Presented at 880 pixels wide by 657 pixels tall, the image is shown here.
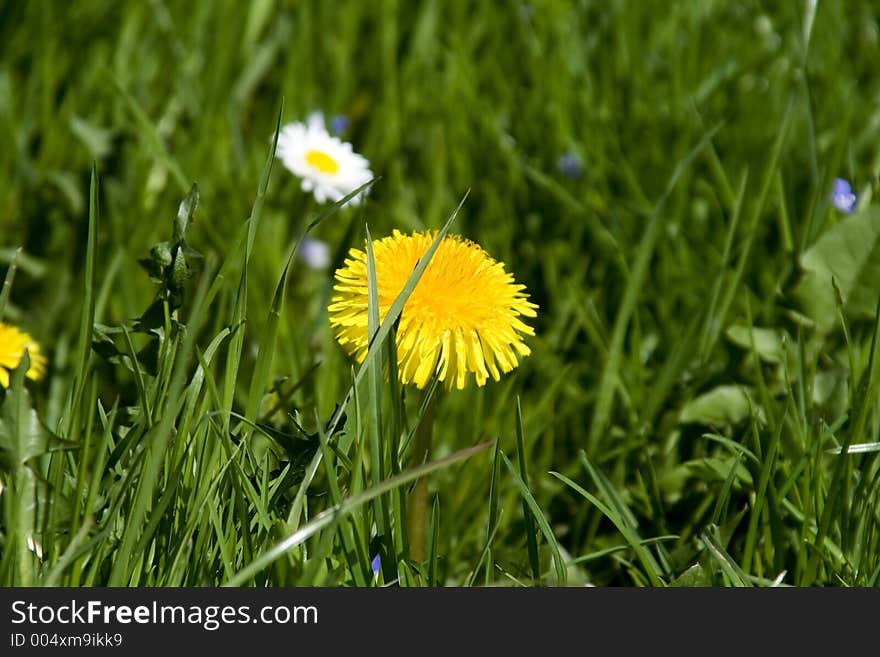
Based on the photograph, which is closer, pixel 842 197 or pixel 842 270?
pixel 842 270

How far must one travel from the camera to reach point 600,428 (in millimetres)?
1519

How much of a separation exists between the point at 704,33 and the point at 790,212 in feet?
2.69

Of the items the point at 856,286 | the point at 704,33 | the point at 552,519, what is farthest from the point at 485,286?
the point at 704,33

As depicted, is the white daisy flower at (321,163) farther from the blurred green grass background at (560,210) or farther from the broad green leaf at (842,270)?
the broad green leaf at (842,270)

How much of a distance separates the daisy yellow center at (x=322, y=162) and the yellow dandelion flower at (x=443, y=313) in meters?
0.70

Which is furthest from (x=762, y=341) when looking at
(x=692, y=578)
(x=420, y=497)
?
(x=420, y=497)

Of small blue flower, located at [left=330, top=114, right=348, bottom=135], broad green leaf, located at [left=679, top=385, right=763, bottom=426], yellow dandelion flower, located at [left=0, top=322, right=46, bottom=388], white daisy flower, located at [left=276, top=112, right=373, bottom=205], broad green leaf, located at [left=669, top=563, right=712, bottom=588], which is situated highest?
small blue flower, located at [left=330, top=114, right=348, bottom=135]

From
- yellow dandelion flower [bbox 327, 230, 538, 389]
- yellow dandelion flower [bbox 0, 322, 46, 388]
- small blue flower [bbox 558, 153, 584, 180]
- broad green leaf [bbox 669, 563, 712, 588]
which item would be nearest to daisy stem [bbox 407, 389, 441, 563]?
yellow dandelion flower [bbox 327, 230, 538, 389]

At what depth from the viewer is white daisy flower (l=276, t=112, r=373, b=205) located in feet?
5.61

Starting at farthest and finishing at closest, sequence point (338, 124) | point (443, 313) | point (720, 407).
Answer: point (338, 124) < point (720, 407) < point (443, 313)

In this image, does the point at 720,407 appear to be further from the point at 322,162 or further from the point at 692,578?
the point at 322,162

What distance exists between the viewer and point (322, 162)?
175 cm

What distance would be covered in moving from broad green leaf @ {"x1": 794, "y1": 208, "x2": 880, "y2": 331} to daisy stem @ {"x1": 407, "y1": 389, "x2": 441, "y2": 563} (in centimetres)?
70

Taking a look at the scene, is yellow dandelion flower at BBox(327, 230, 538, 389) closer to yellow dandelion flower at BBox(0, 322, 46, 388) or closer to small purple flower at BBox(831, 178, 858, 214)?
yellow dandelion flower at BBox(0, 322, 46, 388)
